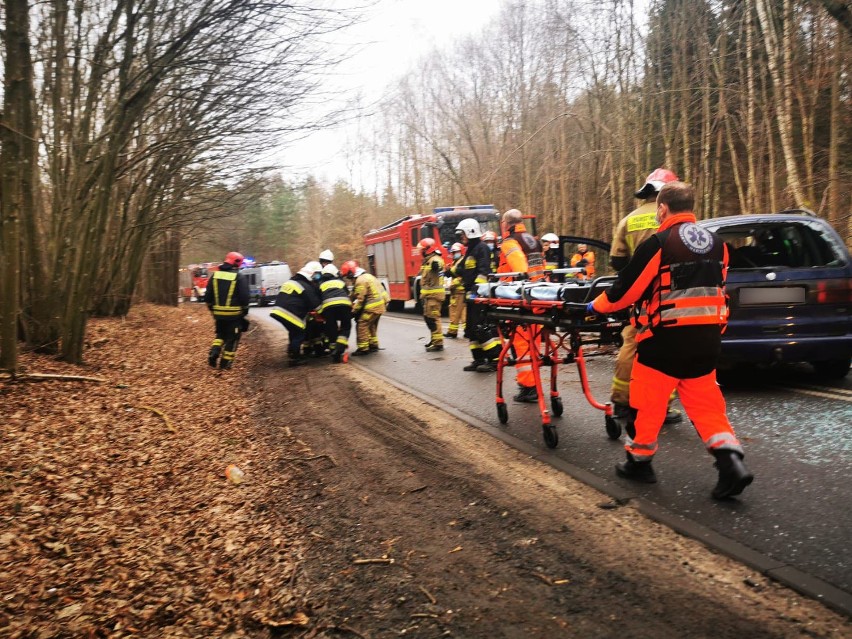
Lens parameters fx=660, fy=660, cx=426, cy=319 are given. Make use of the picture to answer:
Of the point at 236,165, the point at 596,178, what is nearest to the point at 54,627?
the point at 236,165

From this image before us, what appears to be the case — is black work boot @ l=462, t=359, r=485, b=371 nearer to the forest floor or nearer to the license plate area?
the forest floor

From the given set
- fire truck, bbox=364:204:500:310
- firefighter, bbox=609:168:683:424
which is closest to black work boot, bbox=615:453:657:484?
firefighter, bbox=609:168:683:424

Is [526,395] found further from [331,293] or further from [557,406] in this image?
[331,293]

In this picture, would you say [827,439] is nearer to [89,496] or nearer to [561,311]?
[561,311]

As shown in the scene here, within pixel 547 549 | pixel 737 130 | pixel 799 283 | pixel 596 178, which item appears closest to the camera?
pixel 547 549

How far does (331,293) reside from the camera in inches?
463

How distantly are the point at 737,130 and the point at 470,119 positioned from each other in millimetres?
17777

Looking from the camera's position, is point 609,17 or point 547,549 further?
point 609,17

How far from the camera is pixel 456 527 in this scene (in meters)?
3.95

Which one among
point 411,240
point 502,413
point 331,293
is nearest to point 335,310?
point 331,293

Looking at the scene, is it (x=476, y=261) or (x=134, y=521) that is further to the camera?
(x=476, y=261)

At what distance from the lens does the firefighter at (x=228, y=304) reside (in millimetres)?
11180

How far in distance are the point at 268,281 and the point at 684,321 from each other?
1457 inches

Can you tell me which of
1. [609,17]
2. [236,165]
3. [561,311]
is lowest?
[561,311]
